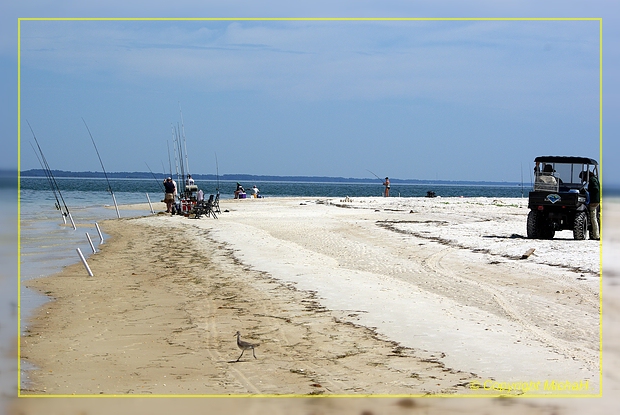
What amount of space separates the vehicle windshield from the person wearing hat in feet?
0.35

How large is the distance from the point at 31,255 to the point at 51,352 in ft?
34.7

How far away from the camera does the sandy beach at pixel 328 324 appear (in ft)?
21.9

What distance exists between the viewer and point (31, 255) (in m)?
18.0

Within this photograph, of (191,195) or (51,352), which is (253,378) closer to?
(51,352)

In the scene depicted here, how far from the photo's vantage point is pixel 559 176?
1844cm

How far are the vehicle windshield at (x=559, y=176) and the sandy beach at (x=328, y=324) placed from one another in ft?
5.06

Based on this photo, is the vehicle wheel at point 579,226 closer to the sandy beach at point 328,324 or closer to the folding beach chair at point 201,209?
the sandy beach at point 328,324

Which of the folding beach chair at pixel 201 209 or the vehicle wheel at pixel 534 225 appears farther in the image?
the folding beach chair at pixel 201 209

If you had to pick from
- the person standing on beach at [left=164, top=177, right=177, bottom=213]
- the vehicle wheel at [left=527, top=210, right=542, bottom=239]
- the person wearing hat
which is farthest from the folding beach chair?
the person wearing hat

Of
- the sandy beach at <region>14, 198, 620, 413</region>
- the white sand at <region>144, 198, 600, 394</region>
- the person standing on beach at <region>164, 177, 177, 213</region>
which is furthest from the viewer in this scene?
the person standing on beach at <region>164, 177, 177, 213</region>

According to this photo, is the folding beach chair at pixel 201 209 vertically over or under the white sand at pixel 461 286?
over

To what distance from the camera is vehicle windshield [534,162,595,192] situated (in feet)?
59.8

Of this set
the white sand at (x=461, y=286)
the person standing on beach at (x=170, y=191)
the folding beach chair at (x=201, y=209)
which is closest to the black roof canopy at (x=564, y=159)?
the white sand at (x=461, y=286)

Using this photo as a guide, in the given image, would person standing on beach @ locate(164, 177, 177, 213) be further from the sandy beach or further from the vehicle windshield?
the vehicle windshield
